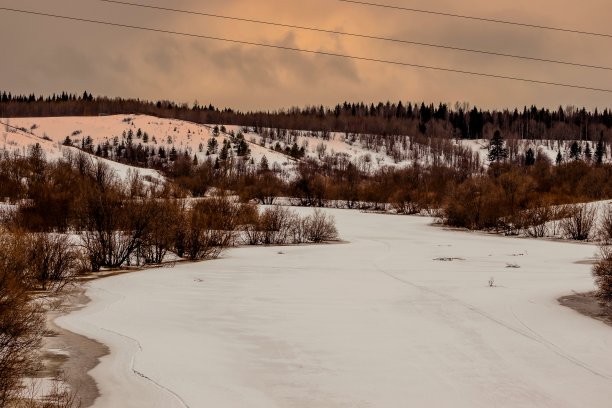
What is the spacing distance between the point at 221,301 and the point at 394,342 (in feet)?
17.4

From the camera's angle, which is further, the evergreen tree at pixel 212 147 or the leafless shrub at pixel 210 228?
the evergreen tree at pixel 212 147

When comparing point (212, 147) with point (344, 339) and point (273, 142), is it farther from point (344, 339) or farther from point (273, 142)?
point (344, 339)

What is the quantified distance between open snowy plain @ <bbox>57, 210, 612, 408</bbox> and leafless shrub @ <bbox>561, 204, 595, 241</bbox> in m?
18.9

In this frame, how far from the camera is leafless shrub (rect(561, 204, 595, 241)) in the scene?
3697 cm

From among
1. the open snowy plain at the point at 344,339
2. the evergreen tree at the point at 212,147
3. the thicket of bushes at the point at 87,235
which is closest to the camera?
the open snowy plain at the point at 344,339

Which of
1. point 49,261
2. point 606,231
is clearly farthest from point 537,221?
point 49,261

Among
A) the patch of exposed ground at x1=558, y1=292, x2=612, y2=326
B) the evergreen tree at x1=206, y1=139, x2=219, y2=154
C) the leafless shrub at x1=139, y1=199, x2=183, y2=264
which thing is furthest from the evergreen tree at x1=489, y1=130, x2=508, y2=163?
the patch of exposed ground at x1=558, y1=292, x2=612, y2=326

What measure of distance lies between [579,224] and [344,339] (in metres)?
31.6

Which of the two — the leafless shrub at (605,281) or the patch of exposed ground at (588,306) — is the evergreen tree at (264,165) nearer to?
the patch of exposed ground at (588,306)

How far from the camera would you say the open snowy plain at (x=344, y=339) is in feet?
24.8

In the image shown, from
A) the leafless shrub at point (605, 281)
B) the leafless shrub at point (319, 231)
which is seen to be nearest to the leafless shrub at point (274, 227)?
the leafless shrub at point (319, 231)

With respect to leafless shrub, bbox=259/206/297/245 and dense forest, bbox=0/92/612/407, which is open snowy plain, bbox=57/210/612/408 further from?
leafless shrub, bbox=259/206/297/245

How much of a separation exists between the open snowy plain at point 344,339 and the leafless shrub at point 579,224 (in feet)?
62.1

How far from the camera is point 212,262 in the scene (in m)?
22.6
